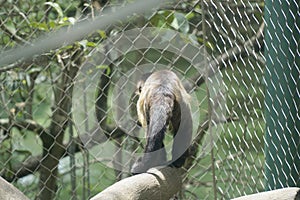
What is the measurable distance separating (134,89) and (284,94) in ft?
2.15

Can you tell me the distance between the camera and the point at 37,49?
2016 mm

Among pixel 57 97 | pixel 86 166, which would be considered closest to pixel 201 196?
pixel 86 166

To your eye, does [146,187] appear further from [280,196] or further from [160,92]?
[160,92]

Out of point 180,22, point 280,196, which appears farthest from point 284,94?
point 180,22

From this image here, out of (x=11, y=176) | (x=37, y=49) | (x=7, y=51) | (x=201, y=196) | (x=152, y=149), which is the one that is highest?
(x=37, y=49)

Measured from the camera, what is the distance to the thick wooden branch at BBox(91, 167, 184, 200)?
1.55 meters

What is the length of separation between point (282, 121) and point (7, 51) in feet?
3.23

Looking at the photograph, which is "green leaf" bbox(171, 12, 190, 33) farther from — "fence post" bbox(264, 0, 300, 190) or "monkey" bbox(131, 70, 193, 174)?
"fence post" bbox(264, 0, 300, 190)

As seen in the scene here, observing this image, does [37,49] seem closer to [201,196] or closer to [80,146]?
[80,146]

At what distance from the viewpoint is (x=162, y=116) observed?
7.46ft

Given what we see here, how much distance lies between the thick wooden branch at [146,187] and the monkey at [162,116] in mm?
279

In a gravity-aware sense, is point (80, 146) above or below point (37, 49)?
below

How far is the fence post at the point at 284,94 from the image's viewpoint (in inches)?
84.0

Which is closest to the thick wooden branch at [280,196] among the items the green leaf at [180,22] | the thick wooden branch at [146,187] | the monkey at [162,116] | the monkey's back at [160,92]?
the thick wooden branch at [146,187]
